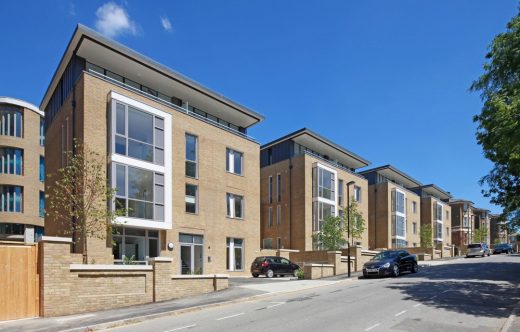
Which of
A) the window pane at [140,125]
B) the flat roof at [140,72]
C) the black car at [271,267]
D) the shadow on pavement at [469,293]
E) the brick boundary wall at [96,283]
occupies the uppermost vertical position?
the flat roof at [140,72]

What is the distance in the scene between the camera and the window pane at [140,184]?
76.4 ft

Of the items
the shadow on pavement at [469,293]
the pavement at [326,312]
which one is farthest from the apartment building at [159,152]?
the shadow on pavement at [469,293]

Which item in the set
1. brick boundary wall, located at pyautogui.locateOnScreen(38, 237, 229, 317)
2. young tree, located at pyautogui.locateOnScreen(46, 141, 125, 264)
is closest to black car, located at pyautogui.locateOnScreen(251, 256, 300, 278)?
young tree, located at pyautogui.locateOnScreen(46, 141, 125, 264)

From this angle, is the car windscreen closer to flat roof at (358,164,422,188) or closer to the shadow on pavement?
the shadow on pavement

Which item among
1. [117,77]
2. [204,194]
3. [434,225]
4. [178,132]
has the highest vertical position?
[117,77]

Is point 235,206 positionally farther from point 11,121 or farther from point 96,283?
point 11,121

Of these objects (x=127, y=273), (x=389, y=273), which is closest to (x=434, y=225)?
(x=389, y=273)

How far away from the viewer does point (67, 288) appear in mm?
13688

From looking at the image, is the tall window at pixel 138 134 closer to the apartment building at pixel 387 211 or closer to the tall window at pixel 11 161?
the tall window at pixel 11 161

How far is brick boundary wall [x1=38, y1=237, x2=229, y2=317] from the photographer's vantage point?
13.4 m

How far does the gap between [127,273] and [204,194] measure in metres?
13.2

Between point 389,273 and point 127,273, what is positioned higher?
point 127,273

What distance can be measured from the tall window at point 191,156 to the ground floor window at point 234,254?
535 cm

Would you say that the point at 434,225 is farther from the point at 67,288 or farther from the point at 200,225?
the point at 67,288
